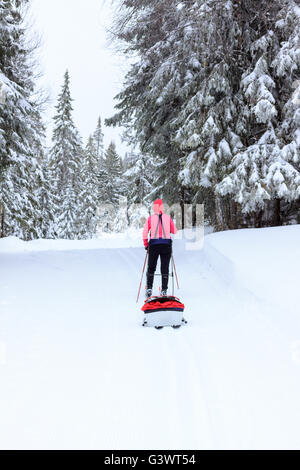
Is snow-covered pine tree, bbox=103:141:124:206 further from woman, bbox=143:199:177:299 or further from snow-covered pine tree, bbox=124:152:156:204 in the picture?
woman, bbox=143:199:177:299

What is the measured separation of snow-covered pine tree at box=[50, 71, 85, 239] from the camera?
32.8m

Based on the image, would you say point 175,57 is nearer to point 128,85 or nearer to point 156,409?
point 128,85

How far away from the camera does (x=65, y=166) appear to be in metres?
33.8

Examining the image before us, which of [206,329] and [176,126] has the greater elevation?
[176,126]

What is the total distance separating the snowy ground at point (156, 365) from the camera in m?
2.62

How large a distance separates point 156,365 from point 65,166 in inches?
1277

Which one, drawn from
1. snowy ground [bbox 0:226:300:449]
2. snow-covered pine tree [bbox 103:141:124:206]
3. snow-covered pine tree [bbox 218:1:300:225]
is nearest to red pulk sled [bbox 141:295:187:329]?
snowy ground [bbox 0:226:300:449]

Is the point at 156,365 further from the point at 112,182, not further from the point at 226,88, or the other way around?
the point at 112,182

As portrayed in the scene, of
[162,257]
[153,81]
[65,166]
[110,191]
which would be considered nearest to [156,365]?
[162,257]

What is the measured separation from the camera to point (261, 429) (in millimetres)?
2641

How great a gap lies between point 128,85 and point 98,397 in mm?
12002
